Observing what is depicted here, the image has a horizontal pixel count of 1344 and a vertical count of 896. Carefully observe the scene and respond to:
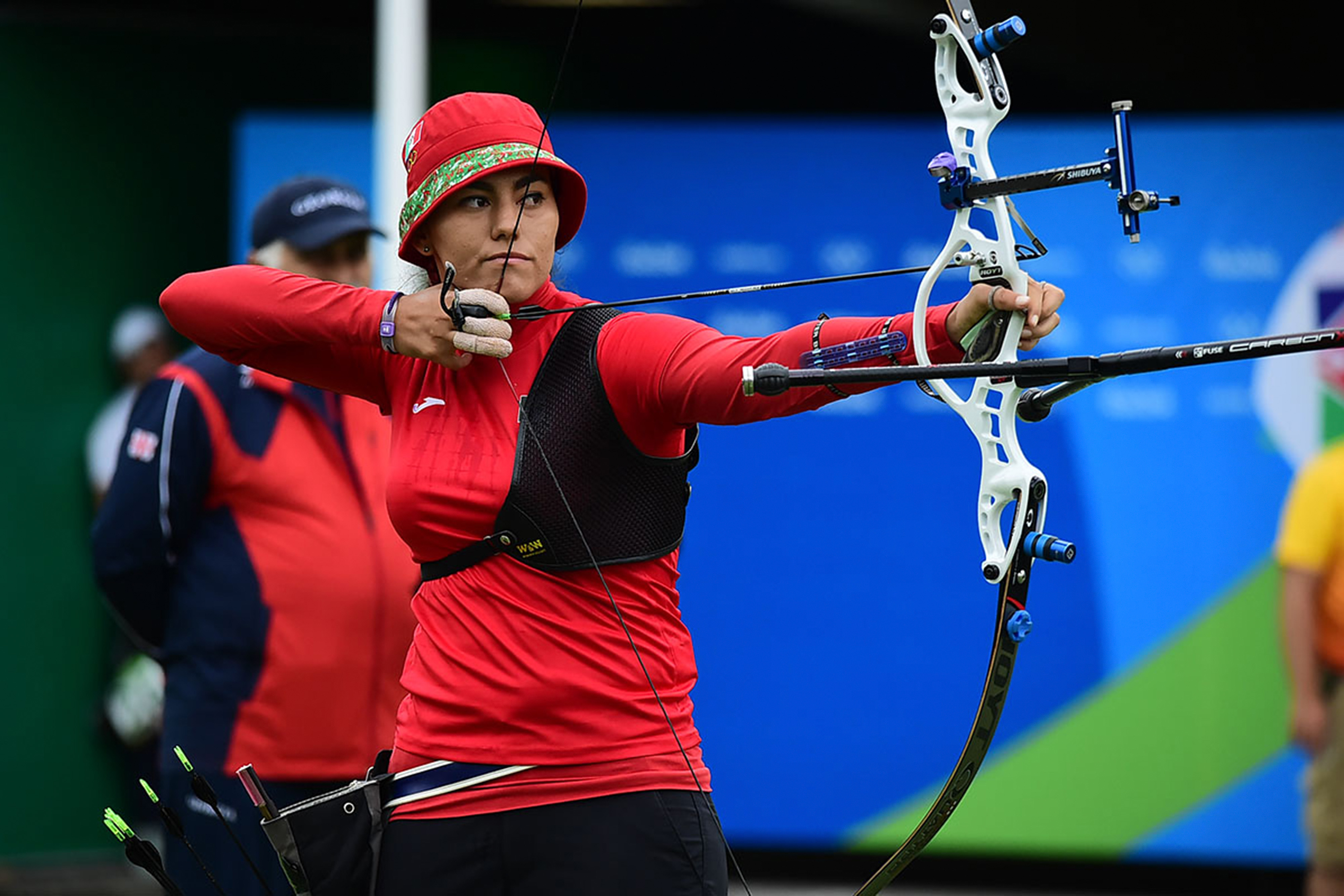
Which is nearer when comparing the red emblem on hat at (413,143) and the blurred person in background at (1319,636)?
the red emblem on hat at (413,143)

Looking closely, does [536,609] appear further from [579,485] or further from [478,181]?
[478,181]

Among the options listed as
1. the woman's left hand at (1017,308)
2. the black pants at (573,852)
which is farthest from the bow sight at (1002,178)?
the black pants at (573,852)

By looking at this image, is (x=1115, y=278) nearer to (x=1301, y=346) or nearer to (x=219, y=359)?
(x=219, y=359)

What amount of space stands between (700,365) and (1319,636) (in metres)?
2.68

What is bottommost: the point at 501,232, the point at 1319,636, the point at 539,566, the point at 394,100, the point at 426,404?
the point at 1319,636

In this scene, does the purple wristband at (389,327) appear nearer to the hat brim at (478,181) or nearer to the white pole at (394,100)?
the hat brim at (478,181)

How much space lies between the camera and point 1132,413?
14.9 ft

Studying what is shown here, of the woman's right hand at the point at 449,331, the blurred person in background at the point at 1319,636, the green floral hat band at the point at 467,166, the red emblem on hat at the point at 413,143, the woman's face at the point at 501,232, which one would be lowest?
the blurred person in background at the point at 1319,636

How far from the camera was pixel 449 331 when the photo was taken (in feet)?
5.69

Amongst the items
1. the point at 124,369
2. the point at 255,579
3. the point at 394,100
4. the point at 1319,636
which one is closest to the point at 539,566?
the point at 255,579

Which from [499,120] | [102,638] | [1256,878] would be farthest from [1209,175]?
[102,638]

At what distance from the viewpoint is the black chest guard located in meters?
1.69

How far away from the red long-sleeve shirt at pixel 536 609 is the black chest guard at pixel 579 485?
0.05 feet

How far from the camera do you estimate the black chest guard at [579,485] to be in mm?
1691
